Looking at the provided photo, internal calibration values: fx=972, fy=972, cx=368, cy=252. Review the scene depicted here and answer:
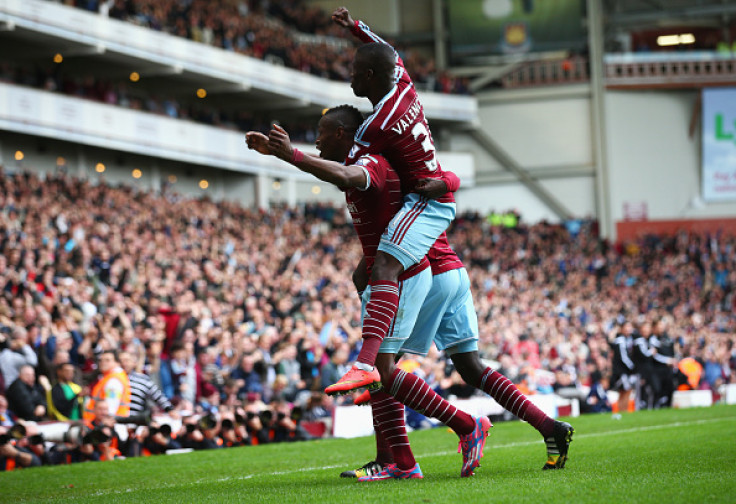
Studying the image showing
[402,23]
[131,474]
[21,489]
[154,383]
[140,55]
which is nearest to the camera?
[21,489]

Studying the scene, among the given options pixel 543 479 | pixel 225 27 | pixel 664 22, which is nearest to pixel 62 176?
pixel 225 27

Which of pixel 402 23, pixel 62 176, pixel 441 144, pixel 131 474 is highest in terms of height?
pixel 402 23

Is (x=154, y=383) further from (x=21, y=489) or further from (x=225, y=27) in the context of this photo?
(x=225, y=27)

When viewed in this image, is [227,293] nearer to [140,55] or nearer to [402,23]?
[140,55]

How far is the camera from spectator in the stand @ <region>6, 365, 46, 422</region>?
35.0 ft

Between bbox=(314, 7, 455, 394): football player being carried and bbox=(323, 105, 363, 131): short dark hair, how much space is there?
0.09 metres

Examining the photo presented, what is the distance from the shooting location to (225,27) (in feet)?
116

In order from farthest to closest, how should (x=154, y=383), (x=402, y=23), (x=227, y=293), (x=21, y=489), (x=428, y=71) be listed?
(x=402, y=23), (x=428, y=71), (x=227, y=293), (x=154, y=383), (x=21, y=489)

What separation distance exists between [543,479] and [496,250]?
31061mm

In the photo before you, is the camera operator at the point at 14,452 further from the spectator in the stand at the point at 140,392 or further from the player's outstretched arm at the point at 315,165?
the player's outstretched arm at the point at 315,165

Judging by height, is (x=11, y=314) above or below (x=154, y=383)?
above

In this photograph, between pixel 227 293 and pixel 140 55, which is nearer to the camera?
pixel 227 293

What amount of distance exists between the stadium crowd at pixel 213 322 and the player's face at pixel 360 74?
17.7 ft

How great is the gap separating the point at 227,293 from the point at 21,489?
37.9 feet
